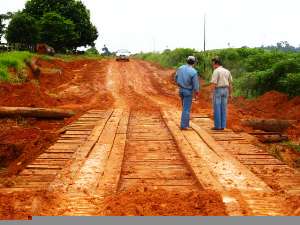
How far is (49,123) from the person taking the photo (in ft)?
50.4

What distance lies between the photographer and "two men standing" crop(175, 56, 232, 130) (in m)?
12.2

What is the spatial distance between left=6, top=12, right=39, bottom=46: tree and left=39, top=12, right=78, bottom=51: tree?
4.19 meters

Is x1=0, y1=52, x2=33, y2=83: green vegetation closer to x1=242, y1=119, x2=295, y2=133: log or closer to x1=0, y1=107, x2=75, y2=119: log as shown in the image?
x1=0, y1=107, x2=75, y2=119: log

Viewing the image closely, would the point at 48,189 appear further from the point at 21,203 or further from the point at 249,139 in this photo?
the point at 249,139

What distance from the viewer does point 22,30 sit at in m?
47.6

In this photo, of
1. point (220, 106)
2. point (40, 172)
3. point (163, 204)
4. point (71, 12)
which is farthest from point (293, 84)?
point (71, 12)

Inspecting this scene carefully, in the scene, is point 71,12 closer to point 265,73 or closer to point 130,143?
point 265,73

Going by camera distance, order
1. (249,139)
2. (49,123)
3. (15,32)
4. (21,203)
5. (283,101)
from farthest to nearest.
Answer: (15,32)
(283,101)
(49,123)
(249,139)
(21,203)

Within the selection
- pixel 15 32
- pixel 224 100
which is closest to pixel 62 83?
pixel 224 100

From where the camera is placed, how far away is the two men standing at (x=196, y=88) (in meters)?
12.2

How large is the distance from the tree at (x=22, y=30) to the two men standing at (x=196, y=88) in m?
36.9

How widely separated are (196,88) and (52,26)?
143 ft

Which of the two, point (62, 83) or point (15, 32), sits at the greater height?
point (15, 32)

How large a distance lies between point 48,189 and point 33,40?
44909 millimetres
